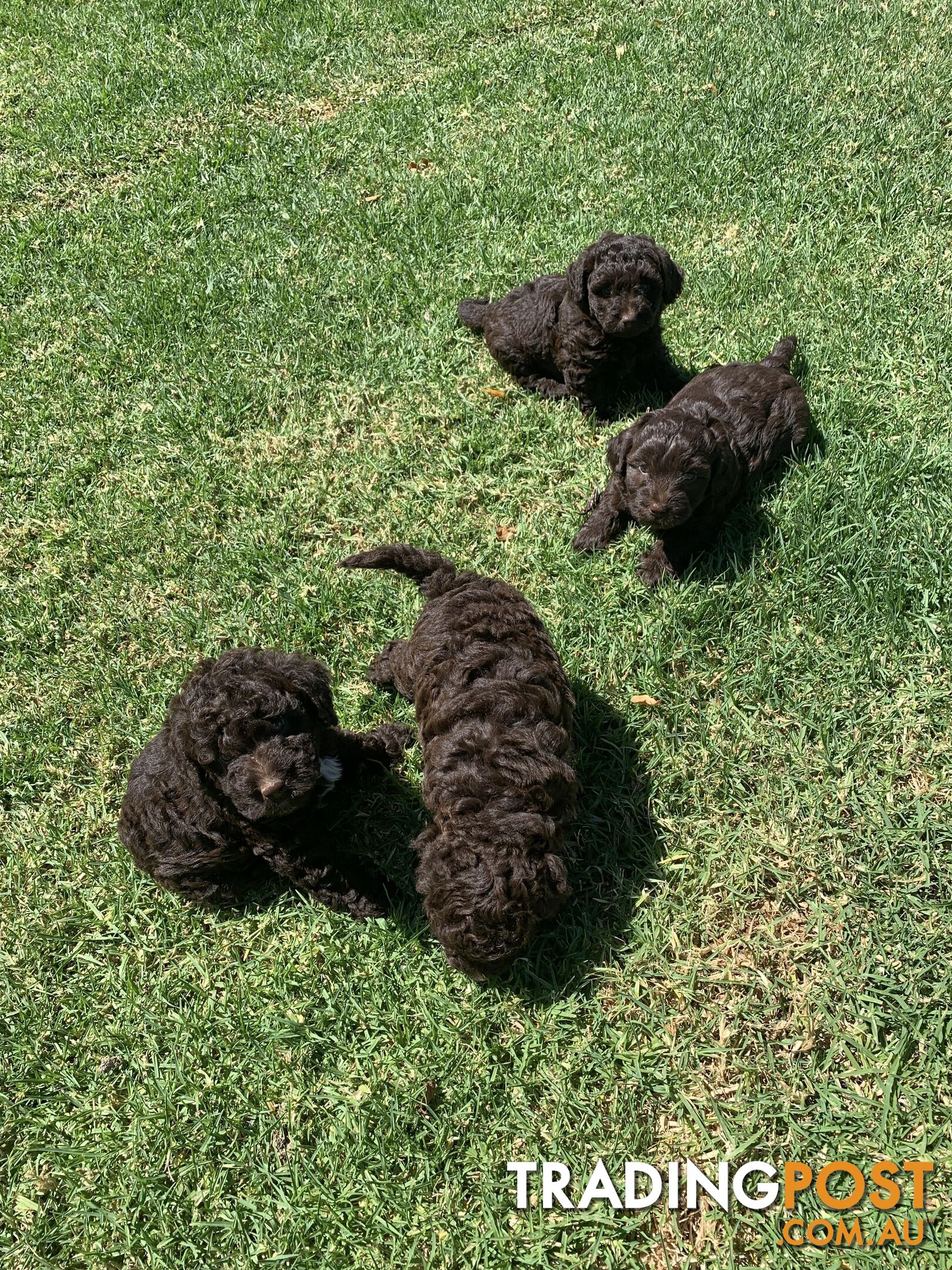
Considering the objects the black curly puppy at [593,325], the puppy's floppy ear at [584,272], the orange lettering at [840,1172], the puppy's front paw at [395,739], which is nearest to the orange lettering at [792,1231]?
the orange lettering at [840,1172]

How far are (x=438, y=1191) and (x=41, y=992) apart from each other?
1.84 metres

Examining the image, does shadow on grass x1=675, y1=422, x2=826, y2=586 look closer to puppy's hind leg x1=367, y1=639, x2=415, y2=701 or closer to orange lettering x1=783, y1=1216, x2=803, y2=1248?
puppy's hind leg x1=367, y1=639, x2=415, y2=701

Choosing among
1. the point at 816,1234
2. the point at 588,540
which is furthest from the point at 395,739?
the point at 816,1234

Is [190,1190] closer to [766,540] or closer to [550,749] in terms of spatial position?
[550,749]

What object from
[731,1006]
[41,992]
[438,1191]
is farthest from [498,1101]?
[41,992]

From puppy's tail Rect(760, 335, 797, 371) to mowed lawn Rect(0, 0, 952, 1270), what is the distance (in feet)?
1.05

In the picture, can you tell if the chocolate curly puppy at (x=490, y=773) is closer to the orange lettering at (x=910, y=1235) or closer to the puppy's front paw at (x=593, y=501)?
the puppy's front paw at (x=593, y=501)

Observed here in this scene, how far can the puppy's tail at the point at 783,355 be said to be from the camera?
15.1ft

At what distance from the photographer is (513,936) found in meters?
2.59

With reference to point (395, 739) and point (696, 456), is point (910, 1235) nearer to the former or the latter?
point (395, 739)

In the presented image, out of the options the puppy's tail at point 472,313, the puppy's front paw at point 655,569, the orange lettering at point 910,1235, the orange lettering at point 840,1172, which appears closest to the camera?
the orange lettering at point 910,1235

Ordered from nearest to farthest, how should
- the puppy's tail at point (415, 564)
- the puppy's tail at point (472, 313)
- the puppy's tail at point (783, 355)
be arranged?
1. the puppy's tail at point (415, 564)
2. the puppy's tail at point (783, 355)
3. the puppy's tail at point (472, 313)

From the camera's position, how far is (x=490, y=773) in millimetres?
2764

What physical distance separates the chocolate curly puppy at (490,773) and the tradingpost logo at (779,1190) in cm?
76
